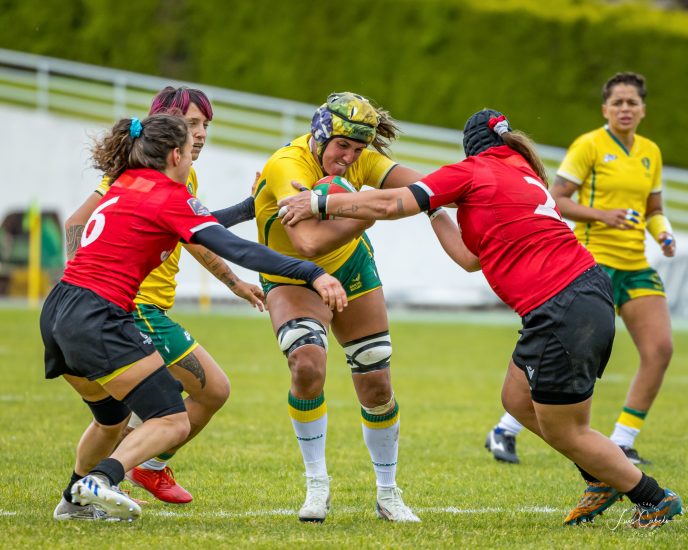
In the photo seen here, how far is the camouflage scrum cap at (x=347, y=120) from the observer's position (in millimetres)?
5902

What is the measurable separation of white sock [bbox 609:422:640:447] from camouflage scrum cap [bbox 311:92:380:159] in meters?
3.31

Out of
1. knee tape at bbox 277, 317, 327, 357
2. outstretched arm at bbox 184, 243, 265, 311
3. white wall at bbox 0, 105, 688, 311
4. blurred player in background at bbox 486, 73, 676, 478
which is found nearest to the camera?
knee tape at bbox 277, 317, 327, 357

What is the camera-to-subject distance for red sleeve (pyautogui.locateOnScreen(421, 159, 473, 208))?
5.49 meters

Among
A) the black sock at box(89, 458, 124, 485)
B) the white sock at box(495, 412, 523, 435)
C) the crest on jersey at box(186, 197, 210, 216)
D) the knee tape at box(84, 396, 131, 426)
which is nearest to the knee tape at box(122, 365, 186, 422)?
the black sock at box(89, 458, 124, 485)

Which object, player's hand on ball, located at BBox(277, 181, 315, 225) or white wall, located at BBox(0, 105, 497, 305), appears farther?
white wall, located at BBox(0, 105, 497, 305)

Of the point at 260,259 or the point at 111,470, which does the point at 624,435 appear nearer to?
the point at 260,259

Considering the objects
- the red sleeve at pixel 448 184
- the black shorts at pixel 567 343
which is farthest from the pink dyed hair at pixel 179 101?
the black shorts at pixel 567 343

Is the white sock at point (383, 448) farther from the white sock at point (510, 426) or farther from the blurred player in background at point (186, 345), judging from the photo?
the white sock at point (510, 426)

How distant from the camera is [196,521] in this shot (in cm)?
573

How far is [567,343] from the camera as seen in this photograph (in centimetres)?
542

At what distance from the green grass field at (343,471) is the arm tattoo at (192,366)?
68cm

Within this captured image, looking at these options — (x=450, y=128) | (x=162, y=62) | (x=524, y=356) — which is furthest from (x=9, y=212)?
(x=524, y=356)

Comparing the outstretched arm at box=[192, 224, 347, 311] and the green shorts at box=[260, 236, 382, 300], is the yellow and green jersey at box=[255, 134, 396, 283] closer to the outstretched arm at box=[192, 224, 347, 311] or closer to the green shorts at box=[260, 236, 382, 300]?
the green shorts at box=[260, 236, 382, 300]

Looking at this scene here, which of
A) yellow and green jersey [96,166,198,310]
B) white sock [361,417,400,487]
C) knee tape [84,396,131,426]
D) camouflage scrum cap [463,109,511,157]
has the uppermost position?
camouflage scrum cap [463,109,511,157]
